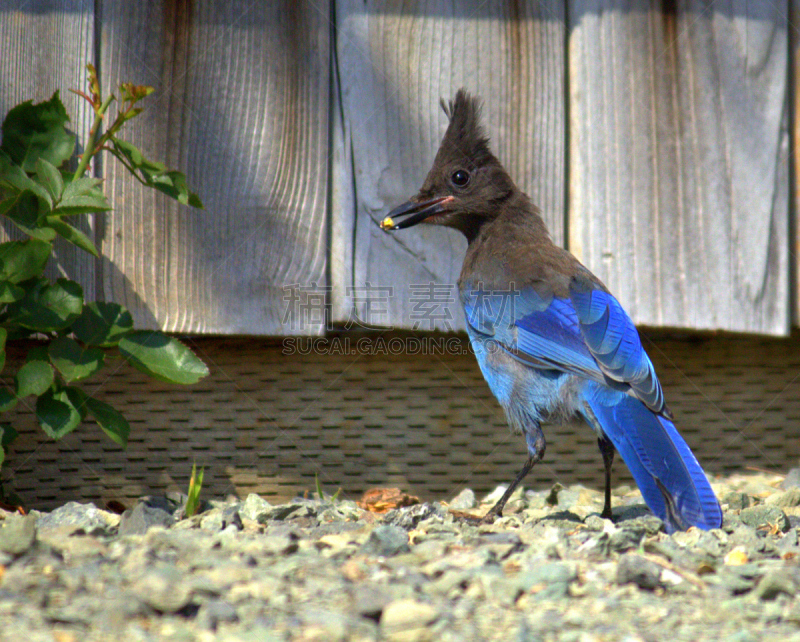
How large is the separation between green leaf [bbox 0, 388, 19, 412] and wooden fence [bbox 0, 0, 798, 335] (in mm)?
637

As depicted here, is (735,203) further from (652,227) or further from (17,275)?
(17,275)

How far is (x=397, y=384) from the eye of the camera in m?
3.70

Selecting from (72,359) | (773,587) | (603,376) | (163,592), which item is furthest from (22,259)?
(773,587)

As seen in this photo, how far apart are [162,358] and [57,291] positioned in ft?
1.48

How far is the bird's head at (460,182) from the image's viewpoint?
11.4 feet

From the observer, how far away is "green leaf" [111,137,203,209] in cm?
302

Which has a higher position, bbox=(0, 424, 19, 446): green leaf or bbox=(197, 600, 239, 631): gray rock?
bbox=(0, 424, 19, 446): green leaf

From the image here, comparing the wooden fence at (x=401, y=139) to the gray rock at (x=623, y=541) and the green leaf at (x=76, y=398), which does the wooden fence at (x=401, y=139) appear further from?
the gray rock at (x=623, y=541)

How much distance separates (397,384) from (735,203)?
1737 millimetres

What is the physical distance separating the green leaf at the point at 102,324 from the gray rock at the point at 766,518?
233 centimetres

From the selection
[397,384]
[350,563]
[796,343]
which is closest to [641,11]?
[796,343]

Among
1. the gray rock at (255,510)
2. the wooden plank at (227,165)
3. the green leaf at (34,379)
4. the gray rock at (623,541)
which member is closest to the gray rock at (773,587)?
the gray rock at (623,541)

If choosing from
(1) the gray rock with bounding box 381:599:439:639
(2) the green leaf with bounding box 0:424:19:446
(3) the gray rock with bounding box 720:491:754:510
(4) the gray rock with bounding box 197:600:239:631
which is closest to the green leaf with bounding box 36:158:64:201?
(2) the green leaf with bounding box 0:424:19:446

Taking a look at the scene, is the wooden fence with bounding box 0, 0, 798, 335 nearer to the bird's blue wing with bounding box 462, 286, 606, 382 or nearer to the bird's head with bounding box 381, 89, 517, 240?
the bird's head with bounding box 381, 89, 517, 240
